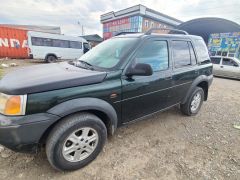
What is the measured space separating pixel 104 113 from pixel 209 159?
1799 mm

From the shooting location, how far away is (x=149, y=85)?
2443mm

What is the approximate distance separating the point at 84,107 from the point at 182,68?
2160 mm

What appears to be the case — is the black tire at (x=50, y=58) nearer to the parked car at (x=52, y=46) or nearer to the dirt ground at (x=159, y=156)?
the parked car at (x=52, y=46)

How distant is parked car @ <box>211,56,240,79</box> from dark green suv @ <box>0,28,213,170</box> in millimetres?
7843

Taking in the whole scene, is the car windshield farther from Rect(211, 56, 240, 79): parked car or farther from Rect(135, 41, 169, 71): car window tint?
Rect(211, 56, 240, 79): parked car

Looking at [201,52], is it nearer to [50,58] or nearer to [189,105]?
[189,105]

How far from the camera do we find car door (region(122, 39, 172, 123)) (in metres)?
2.27

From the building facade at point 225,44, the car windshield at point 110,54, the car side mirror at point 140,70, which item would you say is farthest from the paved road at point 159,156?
the building facade at point 225,44

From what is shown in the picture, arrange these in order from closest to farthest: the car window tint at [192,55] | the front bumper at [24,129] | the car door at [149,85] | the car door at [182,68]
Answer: the front bumper at [24,129] < the car door at [149,85] < the car door at [182,68] < the car window tint at [192,55]

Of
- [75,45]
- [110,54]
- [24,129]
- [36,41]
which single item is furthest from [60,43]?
[24,129]

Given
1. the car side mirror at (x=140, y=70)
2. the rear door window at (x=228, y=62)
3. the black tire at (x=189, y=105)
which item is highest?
the rear door window at (x=228, y=62)

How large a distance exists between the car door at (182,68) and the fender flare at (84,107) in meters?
1.38

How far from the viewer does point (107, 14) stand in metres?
34.0

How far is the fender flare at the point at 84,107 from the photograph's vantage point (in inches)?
65.9
